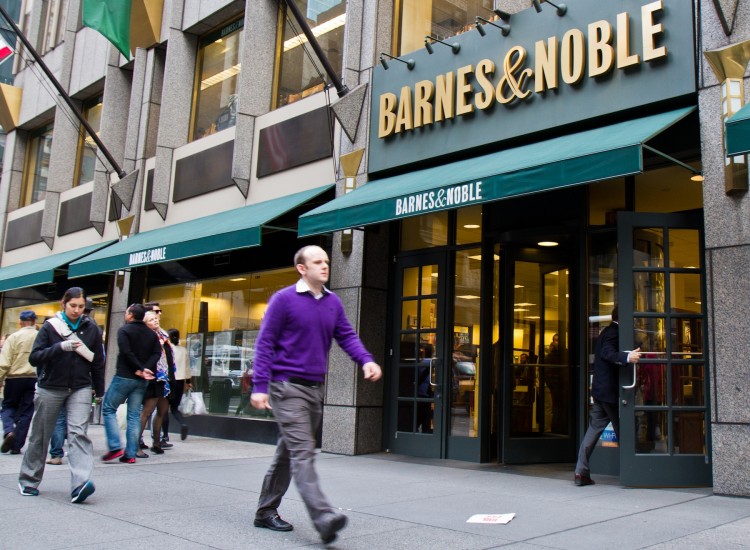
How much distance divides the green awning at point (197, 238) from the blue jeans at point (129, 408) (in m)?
2.36

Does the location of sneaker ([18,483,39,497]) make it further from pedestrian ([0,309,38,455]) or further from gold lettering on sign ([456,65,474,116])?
gold lettering on sign ([456,65,474,116])

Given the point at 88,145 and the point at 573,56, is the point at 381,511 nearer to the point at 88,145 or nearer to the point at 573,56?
the point at 573,56

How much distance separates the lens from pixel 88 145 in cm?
1812

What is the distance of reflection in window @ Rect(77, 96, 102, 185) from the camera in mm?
17966

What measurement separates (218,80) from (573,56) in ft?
26.5

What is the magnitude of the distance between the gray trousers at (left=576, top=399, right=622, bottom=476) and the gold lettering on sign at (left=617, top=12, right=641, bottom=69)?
11.2ft

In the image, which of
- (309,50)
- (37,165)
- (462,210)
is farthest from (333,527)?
(37,165)

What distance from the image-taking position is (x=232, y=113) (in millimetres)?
13711

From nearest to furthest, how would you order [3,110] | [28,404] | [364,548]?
[364,548]
[28,404]
[3,110]

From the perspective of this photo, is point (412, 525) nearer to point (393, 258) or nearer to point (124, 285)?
point (393, 258)

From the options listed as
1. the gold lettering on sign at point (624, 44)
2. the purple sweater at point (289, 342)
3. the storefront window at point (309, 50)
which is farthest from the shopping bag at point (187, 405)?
the gold lettering on sign at point (624, 44)

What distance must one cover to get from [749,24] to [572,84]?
1824 mm

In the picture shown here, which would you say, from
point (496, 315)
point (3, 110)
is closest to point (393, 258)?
point (496, 315)

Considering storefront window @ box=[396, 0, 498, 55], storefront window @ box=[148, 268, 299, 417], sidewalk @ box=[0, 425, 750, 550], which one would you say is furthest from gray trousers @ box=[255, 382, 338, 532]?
storefront window @ box=[396, 0, 498, 55]
